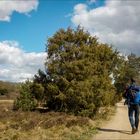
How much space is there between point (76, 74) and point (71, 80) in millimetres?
544

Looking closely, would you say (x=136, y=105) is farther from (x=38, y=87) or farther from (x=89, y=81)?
(x=38, y=87)

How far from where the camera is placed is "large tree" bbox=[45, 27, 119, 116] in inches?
1004

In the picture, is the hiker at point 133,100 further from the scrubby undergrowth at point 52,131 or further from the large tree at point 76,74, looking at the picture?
the large tree at point 76,74

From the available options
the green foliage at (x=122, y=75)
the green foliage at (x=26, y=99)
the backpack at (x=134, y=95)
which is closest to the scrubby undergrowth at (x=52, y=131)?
the backpack at (x=134, y=95)

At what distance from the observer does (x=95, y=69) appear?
87.8ft

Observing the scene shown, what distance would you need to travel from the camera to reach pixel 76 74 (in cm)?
2636

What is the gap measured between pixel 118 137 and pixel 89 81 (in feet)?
37.2

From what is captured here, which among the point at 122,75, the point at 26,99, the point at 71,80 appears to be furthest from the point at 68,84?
the point at 122,75

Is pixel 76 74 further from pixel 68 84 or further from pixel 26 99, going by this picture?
pixel 26 99

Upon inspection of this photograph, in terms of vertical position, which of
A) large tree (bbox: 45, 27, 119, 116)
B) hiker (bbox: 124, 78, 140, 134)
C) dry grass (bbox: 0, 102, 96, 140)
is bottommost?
dry grass (bbox: 0, 102, 96, 140)

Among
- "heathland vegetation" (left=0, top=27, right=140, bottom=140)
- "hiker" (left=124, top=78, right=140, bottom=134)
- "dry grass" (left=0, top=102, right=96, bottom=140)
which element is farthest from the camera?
"heathland vegetation" (left=0, top=27, right=140, bottom=140)

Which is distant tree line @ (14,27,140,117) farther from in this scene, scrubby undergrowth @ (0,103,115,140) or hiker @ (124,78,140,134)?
hiker @ (124,78,140,134)

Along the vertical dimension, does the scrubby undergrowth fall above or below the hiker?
below

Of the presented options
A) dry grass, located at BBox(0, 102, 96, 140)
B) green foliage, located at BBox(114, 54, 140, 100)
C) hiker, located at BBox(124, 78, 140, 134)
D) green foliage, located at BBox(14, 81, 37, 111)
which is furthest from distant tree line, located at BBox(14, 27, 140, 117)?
green foliage, located at BBox(114, 54, 140, 100)
